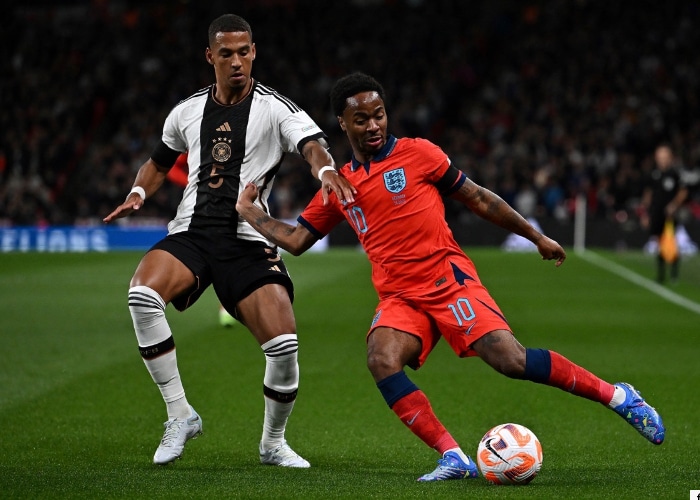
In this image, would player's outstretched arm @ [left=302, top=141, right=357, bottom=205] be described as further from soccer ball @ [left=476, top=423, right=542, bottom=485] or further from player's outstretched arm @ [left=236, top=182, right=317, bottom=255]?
soccer ball @ [left=476, top=423, right=542, bottom=485]

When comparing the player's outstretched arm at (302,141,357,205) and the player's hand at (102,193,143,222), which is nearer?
the player's outstretched arm at (302,141,357,205)

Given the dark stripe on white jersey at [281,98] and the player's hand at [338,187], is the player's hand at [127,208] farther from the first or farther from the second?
the player's hand at [338,187]

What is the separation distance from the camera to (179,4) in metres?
35.0

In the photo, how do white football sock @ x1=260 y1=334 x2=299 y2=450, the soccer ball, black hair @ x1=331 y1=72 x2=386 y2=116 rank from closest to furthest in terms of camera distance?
A: the soccer ball < black hair @ x1=331 y1=72 x2=386 y2=116 < white football sock @ x1=260 y1=334 x2=299 y2=450

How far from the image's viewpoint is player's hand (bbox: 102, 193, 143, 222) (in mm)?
6207

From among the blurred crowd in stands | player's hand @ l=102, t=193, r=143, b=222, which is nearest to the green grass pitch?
player's hand @ l=102, t=193, r=143, b=222

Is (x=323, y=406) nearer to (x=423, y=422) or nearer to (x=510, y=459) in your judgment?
(x=423, y=422)

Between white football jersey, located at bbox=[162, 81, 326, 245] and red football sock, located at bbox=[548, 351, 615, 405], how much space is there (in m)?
1.79

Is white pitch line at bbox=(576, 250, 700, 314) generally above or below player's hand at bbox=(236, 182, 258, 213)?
below

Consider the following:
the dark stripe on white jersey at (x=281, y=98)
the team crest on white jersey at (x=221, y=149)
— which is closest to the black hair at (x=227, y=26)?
the dark stripe on white jersey at (x=281, y=98)

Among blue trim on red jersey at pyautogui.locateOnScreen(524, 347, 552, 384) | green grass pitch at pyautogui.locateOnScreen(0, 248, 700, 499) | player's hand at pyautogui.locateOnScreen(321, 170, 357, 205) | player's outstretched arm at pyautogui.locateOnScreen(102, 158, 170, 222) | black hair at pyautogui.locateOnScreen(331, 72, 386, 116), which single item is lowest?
green grass pitch at pyautogui.locateOnScreen(0, 248, 700, 499)

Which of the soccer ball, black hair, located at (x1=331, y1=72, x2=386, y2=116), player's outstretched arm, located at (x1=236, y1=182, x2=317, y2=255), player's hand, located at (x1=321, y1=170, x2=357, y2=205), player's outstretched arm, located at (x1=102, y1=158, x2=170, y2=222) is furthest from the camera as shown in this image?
player's outstretched arm, located at (x1=102, y1=158, x2=170, y2=222)

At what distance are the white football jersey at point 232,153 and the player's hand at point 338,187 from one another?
0.67 meters

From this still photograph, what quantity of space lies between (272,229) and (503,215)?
122cm
